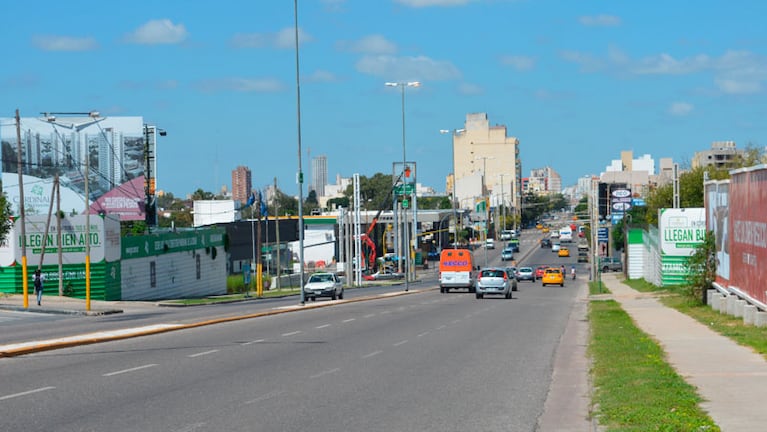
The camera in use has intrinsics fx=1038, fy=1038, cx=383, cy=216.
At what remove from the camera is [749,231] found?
88.8 ft

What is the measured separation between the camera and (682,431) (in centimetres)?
1066

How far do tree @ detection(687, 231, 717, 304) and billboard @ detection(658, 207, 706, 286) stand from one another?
19314mm

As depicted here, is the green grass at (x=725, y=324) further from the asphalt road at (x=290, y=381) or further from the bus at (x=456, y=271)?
the bus at (x=456, y=271)

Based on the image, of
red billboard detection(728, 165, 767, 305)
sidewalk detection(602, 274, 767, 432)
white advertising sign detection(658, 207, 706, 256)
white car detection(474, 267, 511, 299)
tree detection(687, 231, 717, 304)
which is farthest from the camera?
white advertising sign detection(658, 207, 706, 256)

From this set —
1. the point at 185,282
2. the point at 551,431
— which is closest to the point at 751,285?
the point at 551,431

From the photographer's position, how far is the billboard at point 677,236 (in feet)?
183

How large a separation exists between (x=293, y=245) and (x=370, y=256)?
9.96 meters

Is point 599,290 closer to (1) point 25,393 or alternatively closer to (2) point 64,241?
(2) point 64,241

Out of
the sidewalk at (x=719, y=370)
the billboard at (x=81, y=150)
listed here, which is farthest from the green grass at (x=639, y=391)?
the billboard at (x=81, y=150)

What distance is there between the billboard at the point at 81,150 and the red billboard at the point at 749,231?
51.2 meters

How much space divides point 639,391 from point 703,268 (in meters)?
23.1

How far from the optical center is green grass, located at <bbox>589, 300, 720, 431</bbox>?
11391mm

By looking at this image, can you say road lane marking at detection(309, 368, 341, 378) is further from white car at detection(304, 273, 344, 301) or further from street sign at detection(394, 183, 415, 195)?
street sign at detection(394, 183, 415, 195)

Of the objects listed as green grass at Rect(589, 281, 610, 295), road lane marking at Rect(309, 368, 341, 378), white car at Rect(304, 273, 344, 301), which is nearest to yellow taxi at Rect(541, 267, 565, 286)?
green grass at Rect(589, 281, 610, 295)
